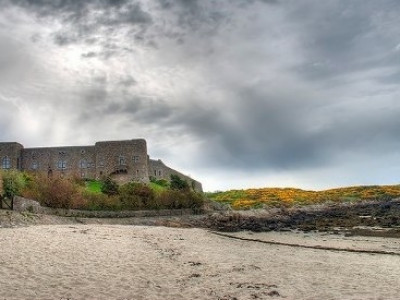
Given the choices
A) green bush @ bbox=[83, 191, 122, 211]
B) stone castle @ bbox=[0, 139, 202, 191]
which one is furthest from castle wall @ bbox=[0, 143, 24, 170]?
green bush @ bbox=[83, 191, 122, 211]

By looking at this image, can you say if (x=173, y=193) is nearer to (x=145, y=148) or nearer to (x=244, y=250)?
(x=145, y=148)

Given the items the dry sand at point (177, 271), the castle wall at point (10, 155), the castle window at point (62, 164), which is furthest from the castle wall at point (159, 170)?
the dry sand at point (177, 271)

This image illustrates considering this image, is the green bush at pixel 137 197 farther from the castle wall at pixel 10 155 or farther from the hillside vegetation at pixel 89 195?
the castle wall at pixel 10 155

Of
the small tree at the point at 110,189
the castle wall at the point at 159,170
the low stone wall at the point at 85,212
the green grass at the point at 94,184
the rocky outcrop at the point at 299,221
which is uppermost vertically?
the castle wall at the point at 159,170

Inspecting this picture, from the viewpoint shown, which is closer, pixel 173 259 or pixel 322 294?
pixel 322 294

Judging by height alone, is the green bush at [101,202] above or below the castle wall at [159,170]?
below

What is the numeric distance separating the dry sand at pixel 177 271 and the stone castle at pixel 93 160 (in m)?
52.4

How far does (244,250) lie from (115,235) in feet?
25.5

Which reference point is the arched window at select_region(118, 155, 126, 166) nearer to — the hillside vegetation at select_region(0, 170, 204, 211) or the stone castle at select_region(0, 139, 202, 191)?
the stone castle at select_region(0, 139, 202, 191)

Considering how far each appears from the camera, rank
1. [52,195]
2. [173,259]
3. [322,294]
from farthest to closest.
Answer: [52,195] < [173,259] < [322,294]

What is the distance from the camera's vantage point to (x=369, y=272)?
52.8ft

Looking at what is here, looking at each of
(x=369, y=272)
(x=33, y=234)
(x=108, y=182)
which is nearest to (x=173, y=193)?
(x=108, y=182)

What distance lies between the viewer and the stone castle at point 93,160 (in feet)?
249

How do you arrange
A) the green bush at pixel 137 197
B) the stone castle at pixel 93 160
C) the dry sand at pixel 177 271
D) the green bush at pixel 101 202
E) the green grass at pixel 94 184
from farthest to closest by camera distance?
the stone castle at pixel 93 160 → the green grass at pixel 94 184 → the green bush at pixel 137 197 → the green bush at pixel 101 202 → the dry sand at pixel 177 271
